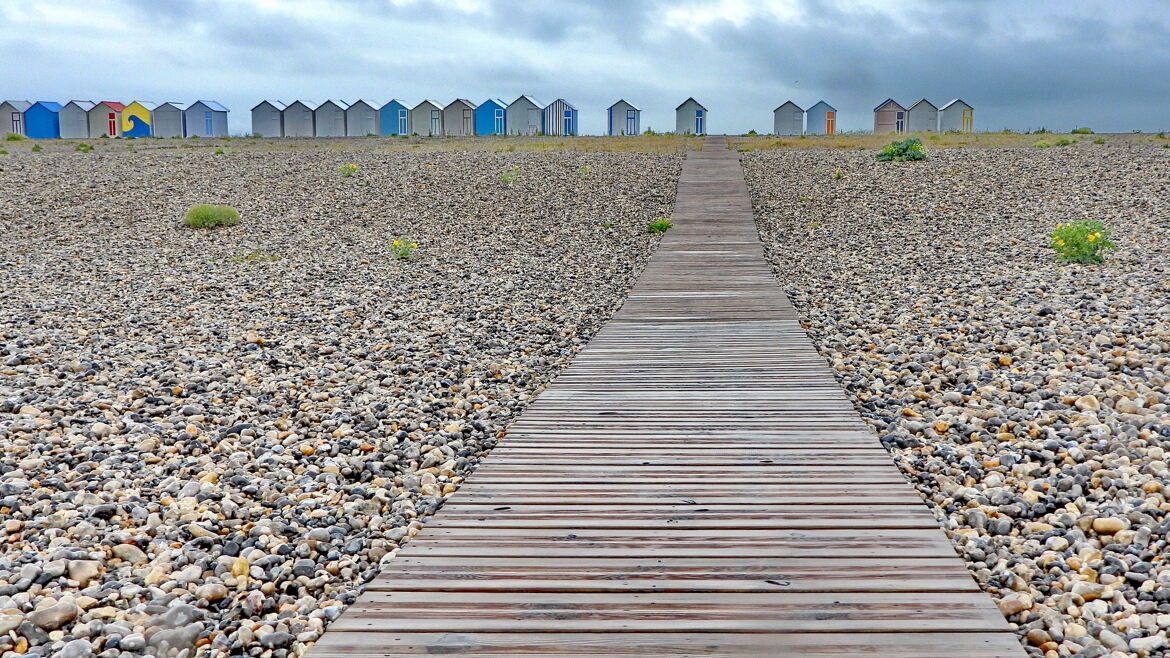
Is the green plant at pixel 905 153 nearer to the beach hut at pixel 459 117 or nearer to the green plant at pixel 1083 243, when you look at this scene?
the green plant at pixel 1083 243

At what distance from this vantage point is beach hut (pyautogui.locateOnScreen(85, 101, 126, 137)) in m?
46.3

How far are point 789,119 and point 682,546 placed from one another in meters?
45.3

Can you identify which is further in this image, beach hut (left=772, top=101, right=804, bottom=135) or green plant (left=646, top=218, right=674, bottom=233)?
beach hut (left=772, top=101, right=804, bottom=135)

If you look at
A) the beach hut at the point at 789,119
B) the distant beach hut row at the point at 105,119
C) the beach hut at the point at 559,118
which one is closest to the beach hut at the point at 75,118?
the distant beach hut row at the point at 105,119

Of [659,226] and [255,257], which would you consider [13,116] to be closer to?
[255,257]

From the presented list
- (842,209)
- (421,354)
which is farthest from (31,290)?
(842,209)

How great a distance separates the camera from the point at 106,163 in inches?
875

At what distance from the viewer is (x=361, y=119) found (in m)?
46.3

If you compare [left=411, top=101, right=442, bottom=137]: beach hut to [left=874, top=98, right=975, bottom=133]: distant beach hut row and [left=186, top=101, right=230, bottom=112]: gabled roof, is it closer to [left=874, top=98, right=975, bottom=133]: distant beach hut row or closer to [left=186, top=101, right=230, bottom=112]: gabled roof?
[left=186, top=101, right=230, bottom=112]: gabled roof

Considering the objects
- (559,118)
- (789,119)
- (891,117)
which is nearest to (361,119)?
(559,118)

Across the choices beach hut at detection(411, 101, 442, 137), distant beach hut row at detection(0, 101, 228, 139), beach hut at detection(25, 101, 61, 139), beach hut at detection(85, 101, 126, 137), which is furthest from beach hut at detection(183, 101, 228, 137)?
beach hut at detection(411, 101, 442, 137)

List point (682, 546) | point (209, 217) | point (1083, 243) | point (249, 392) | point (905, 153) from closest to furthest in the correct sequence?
1. point (682, 546)
2. point (249, 392)
3. point (1083, 243)
4. point (209, 217)
5. point (905, 153)

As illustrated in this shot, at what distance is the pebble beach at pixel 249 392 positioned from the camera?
3.33 meters

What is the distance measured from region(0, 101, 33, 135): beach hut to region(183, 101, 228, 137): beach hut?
8.92m
